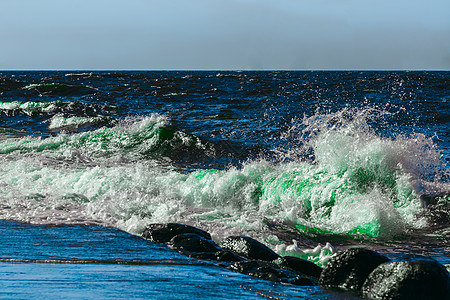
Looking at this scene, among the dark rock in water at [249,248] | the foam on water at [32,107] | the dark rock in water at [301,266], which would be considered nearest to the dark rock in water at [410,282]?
the dark rock in water at [301,266]

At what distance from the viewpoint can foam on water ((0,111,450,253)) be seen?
6.23m

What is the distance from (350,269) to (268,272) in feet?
1.94

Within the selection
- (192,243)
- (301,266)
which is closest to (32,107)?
(192,243)

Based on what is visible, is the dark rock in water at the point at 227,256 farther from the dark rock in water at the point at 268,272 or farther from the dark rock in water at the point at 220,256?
the dark rock in water at the point at 268,272

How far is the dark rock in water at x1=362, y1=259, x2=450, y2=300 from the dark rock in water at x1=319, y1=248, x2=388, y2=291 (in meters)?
0.16

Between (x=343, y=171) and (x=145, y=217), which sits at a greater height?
(x=343, y=171)

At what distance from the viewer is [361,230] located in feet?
19.7

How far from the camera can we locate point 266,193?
7.61 metres

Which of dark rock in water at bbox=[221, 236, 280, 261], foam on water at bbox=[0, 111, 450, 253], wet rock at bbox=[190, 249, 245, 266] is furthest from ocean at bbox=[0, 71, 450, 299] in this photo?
dark rock in water at bbox=[221, 236, 280, 261]

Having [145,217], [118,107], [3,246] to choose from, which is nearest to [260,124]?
[118,107]

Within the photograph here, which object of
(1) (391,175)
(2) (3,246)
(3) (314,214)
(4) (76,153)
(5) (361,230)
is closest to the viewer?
(2) (3,246)

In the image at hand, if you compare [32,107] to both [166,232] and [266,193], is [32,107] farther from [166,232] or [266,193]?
[166,232]

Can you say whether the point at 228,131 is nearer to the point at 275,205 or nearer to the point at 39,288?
the point at 275,205

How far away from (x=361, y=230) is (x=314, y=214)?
3.12ft
